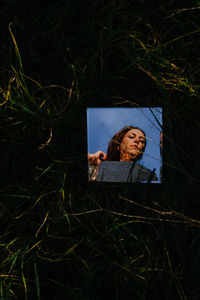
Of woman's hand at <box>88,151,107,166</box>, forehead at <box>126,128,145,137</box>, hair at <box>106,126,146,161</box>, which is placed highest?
forehead at <box>126,128,145,137</box>

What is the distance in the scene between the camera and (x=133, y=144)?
2.31ft

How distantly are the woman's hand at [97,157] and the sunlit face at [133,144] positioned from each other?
5 cm

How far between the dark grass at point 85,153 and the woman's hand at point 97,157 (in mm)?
19

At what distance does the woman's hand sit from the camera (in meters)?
0.70

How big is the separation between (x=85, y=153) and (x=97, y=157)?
1.3 inches

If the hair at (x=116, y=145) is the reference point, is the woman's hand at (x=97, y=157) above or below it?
below

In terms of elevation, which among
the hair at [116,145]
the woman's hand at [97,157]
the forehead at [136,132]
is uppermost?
the forehead at [136,132]

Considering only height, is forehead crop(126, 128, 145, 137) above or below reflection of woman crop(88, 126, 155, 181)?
above

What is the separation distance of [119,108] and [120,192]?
20 centimetres

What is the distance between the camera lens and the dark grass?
0.67 m

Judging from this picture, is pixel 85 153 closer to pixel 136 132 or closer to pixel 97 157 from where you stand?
pixel 97 157

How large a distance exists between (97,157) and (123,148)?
7cm

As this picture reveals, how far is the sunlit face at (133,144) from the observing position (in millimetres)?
703

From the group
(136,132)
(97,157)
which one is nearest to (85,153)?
(97,157)
